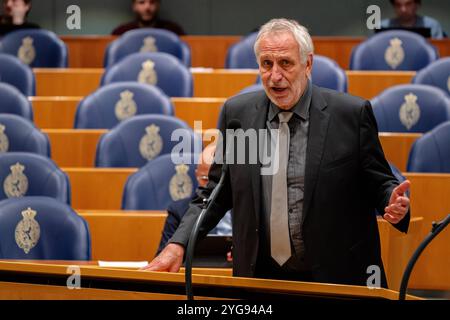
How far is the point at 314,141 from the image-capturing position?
1.91m

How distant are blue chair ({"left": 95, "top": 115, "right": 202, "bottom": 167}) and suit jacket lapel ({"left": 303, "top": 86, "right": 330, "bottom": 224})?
1.83 m

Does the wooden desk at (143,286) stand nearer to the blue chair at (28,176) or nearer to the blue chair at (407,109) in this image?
the blue chair at (28,176)

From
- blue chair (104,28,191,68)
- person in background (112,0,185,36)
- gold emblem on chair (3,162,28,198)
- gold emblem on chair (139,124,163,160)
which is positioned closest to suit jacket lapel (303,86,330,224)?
gold emblem on chair (3,162,28,198)

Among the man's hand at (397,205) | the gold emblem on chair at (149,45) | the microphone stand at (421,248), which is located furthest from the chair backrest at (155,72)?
the microphone stand at (421,248)

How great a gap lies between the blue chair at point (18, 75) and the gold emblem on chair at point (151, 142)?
1142 mm

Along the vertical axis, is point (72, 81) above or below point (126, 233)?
above

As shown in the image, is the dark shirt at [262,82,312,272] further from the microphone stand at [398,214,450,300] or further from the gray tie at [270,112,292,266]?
the microphone stand at [398,214,450,300]

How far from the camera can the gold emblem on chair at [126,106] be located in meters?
4.20

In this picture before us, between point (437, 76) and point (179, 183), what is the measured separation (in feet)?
5.17

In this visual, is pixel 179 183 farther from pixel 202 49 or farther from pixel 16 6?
pixel 16 6

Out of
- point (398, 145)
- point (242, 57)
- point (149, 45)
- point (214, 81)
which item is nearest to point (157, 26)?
point (149, 45)

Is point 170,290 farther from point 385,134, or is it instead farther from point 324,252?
point 385,134

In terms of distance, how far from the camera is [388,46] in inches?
193

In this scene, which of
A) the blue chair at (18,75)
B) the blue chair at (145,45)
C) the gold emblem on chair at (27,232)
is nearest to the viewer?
the gold emblem on chair at (27,232)
